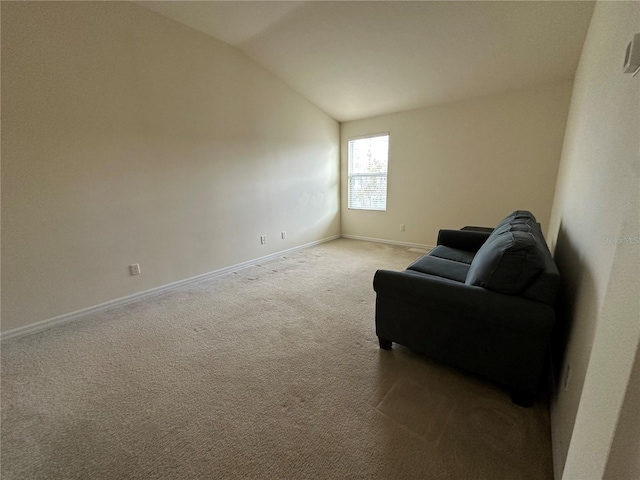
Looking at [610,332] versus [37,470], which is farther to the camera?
[37,470]

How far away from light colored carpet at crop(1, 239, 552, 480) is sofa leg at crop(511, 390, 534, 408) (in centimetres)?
4

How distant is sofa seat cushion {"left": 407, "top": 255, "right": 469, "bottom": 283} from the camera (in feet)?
6.68

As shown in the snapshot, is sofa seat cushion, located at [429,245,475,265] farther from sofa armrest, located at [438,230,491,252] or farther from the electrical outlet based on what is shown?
the electrical outlet

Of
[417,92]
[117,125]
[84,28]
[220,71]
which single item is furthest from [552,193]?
[84,28]

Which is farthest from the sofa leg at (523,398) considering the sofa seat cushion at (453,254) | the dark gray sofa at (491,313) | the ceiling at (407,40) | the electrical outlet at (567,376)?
the ceiling at (407,40)

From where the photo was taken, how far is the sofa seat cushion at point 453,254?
248 centimetres

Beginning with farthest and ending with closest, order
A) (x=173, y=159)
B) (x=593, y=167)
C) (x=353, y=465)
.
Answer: (x=173, y=159) → (x=593, y=167) → (x=353, y=465)

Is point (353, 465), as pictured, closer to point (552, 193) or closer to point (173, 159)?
point (173, 159)

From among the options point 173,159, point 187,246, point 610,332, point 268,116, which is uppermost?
point 268,116

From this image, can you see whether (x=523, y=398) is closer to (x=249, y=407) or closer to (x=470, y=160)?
(x=249, y=407)

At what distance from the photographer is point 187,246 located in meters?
3.21

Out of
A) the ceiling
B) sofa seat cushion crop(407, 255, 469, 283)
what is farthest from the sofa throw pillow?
the ceiling

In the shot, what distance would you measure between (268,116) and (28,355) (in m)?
3.60

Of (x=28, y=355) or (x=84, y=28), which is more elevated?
(x=84, y=28)
